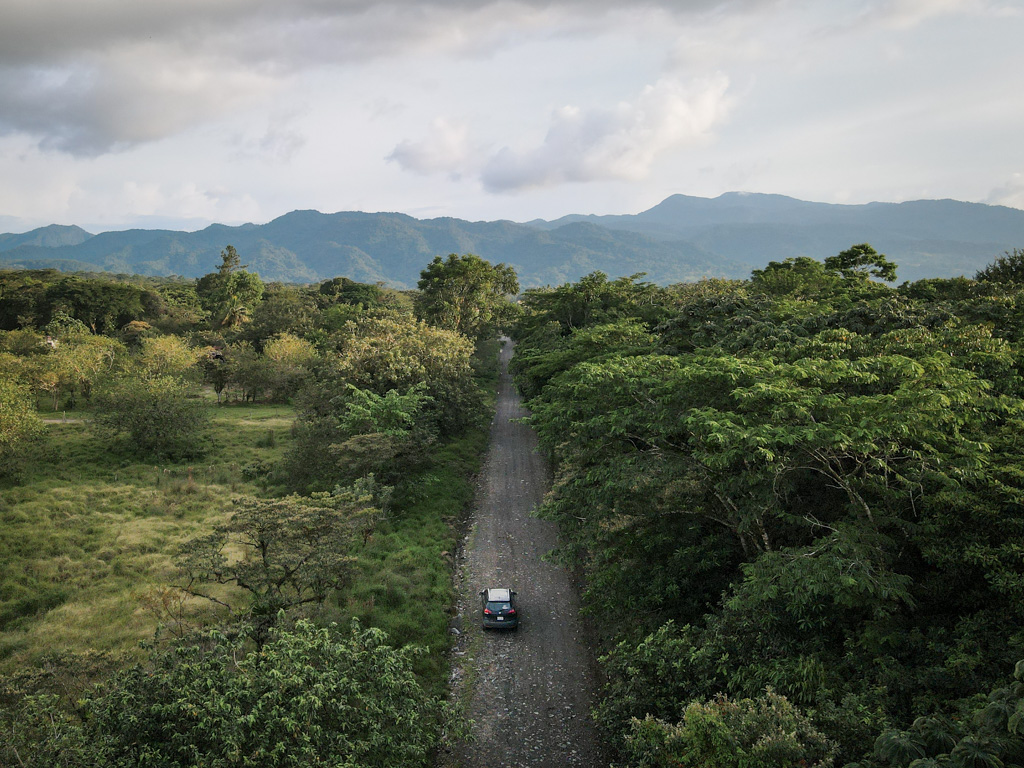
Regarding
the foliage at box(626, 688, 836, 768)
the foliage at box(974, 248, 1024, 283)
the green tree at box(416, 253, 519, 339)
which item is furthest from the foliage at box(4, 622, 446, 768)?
the green tree at box(416, 253, 519, 339)

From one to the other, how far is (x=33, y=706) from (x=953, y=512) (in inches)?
609

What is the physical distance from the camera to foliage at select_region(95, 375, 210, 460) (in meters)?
33.1

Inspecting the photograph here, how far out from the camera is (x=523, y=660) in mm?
16031

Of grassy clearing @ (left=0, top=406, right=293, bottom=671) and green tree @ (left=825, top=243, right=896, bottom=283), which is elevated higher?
green tree @ (left=825, top=243, right=896, bottom=283)

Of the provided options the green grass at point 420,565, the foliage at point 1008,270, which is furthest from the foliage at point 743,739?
the foliage at point 1008,270

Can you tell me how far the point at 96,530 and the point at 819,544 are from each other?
27019mm

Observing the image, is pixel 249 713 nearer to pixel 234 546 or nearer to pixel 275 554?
pixel 275 554

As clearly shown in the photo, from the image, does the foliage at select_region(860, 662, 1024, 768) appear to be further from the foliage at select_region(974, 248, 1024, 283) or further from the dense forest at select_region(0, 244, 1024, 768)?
the foliage at select_region(974, 248, 1024, 283)

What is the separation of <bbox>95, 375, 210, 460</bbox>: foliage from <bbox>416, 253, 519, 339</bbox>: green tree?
23438 mm

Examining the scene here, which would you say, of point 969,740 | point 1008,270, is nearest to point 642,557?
point 969,740

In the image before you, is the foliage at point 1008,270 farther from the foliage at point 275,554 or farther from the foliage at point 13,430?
the foliage at point 13,430

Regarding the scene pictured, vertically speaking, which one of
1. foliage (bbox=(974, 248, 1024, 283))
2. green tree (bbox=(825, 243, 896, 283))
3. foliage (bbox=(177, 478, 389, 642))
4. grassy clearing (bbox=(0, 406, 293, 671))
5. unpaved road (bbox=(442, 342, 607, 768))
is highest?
green tree (bbox=(825, 243, 896, 283))

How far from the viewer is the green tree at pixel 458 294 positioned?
53125 millimetres

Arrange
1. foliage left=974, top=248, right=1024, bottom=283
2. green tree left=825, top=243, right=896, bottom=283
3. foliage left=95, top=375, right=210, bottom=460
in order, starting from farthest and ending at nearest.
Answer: green tree left=825, top=243, right=896, bottom=283 < foliage left=95, top=375, right=210, bottom=460 < foliage left=974, top=248, right=1024, bottom=283
